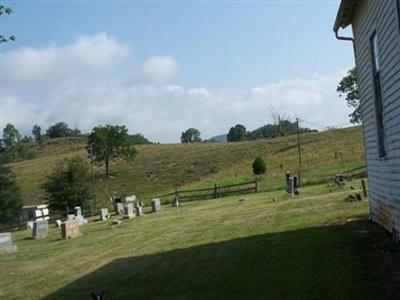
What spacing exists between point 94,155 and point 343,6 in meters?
71.2

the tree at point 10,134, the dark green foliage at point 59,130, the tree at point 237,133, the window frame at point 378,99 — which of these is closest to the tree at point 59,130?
the dark green foliage at point 59,130

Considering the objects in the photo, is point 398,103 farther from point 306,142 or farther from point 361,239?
point 306,142

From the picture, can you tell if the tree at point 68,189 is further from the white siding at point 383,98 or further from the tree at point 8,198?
the white siding at point 383,98

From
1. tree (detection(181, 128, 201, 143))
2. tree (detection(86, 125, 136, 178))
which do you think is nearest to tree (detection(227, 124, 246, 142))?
tree (detection(181, 128, 201, 143))

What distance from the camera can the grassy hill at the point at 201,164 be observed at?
66.0 m

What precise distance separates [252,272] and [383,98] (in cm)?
430

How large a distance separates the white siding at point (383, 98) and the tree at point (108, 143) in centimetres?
6742

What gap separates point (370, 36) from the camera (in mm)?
12633

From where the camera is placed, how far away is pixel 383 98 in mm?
11758

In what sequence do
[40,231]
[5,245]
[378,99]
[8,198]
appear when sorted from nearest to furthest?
[378,99] → [5,245] → [40,231] → [8,198]

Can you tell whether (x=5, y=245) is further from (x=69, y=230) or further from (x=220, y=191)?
(x=220, y=191)

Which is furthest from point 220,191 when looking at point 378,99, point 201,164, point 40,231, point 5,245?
point 201,164

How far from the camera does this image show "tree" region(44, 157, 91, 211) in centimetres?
4816

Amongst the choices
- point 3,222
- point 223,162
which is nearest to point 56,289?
point 3,222
